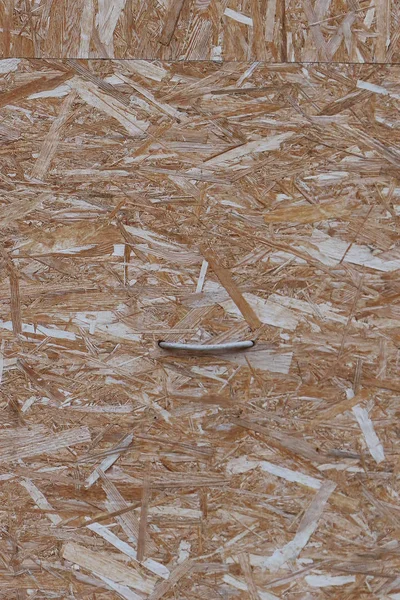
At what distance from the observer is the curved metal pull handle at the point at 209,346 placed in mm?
1188

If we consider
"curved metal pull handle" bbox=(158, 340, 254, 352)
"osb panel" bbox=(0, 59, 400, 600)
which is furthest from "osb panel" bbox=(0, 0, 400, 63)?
"curved metal pull handle" bbox=(158, 340, 254, 352)

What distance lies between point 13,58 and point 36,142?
0.45 ft

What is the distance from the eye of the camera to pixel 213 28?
118 cm

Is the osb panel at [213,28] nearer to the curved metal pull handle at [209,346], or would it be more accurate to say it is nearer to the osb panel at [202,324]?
the osb panel at [202,324]

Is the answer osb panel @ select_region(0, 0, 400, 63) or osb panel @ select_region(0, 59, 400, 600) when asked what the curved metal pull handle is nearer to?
osb panel @ select_region(0, 59, 400, 600)

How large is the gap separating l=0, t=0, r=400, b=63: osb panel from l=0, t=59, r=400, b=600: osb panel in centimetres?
3

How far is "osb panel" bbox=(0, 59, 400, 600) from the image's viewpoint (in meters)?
1.20

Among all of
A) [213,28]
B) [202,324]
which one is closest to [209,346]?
[202,324]

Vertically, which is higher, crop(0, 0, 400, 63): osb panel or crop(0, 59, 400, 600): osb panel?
crop(0, 0, 400, 63): osb panel

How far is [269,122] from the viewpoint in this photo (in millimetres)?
1191

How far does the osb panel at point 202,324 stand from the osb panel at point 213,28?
0.03m

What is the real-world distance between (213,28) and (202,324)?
0.47 meters

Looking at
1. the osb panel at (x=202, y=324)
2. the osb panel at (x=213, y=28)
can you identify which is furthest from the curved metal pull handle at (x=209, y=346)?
the osb panel at (x=213, y=28)

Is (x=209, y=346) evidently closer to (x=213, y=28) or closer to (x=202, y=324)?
(x=202, y=324)
